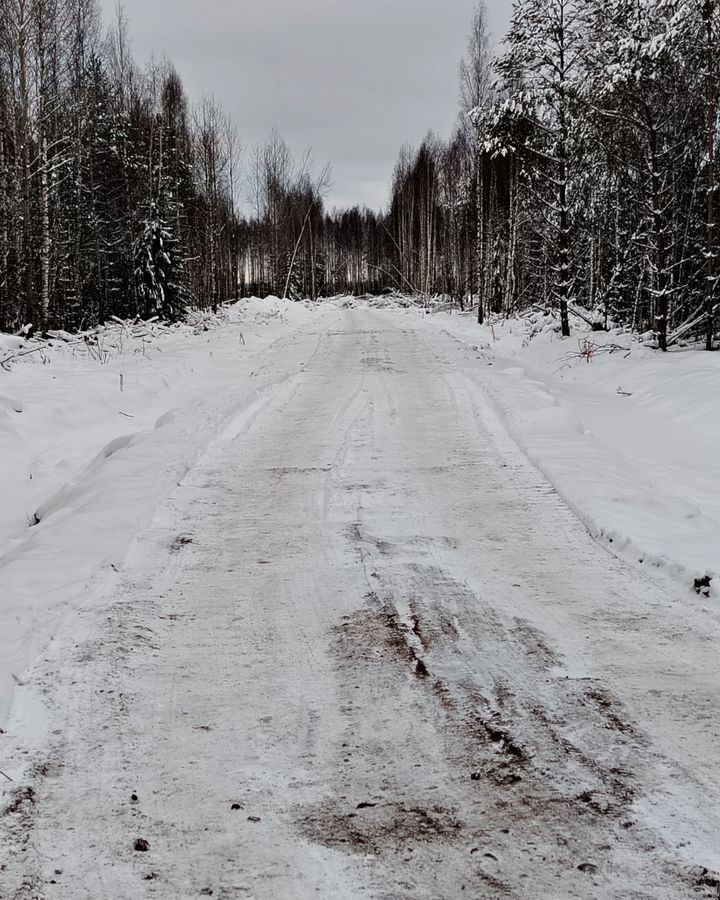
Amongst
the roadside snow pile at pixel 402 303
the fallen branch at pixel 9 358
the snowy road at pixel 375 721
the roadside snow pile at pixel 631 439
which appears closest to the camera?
the snowy road at pixel 375 721

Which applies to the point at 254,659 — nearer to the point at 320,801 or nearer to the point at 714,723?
the point at 320,801

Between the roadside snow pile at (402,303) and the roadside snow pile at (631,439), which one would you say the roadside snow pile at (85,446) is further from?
the roadside snow pile at (402,303)

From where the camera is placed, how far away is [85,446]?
25.9 ft

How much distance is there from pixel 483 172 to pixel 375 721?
88.5ft

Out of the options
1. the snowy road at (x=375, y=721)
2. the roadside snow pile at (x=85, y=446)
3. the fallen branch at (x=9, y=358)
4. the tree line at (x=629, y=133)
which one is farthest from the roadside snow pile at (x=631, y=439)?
the fallen branch at (x=9, y=358)

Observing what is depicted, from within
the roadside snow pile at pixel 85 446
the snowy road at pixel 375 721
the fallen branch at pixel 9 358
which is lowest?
the snowy road at pixel 375 721

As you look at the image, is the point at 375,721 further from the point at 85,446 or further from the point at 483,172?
the point at 483,172

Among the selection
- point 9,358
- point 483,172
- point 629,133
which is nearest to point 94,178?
point 483,172

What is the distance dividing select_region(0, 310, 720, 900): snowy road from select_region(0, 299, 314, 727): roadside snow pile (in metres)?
0.24

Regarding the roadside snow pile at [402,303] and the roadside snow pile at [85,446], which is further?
the roadside snow pile at [402,303]

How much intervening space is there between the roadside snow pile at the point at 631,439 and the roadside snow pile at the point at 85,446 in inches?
117

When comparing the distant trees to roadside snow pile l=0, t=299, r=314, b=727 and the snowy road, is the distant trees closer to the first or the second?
roadside snow pile l=0, t=299, r=314, b=727

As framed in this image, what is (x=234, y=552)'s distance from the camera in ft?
13.0

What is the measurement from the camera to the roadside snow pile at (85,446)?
343 centimetres
